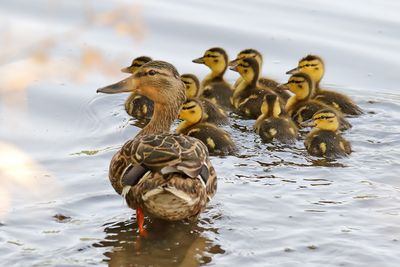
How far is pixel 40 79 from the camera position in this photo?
691 centimetres

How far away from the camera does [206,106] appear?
6.74m

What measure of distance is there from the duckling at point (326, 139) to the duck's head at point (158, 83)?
1.04 metres

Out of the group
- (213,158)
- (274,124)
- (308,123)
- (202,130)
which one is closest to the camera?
(213,158)

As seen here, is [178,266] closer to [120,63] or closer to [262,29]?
[120,63]

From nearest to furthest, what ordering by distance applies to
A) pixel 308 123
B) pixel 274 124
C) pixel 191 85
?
pixel 274 124
pixel 308 123
pixel 191 85

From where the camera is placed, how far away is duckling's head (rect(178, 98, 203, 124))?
20.8 ft

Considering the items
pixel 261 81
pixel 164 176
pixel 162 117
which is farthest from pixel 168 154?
pixel 261 81

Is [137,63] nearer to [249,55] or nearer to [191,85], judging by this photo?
[191,85]

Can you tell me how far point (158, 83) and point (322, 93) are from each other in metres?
1.94

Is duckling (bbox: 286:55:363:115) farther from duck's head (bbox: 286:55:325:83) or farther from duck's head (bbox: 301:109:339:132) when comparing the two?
duck's head (bbox: 301:109:339:132)

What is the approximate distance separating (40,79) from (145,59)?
755mm

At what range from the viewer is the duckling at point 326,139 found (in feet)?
19.8

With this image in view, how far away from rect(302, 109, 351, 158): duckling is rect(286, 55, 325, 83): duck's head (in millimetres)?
812

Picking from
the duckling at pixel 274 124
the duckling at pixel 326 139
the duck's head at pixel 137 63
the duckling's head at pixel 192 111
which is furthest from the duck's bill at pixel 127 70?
the duckling at pixel 326 139
